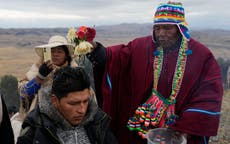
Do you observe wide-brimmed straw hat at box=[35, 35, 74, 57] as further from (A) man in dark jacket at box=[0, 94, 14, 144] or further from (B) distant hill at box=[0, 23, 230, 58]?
(B) distant hill at box=[0, 23, 230, 58]

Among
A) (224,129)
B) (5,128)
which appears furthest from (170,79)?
(224,129)

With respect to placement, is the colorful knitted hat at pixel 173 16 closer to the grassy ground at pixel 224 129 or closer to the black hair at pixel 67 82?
the black hair at pixel 67 82

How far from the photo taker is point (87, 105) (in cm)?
219

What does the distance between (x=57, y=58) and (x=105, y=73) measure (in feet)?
1.92

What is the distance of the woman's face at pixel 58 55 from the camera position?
3.63 m

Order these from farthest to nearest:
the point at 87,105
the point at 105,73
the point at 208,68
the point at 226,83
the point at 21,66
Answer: the point at 21,66, the point at 226,83, the point at 105,73, the point at 208,68, the point at 87,105

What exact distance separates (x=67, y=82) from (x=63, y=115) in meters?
0.24

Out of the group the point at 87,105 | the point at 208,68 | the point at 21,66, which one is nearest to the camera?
the point at 87,105

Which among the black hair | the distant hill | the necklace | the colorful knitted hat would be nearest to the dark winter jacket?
the black hair

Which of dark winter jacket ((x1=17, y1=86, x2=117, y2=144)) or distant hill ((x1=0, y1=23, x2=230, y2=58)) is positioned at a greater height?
dark winter jacket ((x1=17, y1=86, x2=117, y2=144))

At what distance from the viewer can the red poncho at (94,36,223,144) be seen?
3.04 metres

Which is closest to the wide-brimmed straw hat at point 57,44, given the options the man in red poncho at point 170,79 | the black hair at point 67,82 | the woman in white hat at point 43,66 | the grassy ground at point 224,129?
the woman in white hat at point 43,66

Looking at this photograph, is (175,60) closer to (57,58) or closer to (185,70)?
(185,70)

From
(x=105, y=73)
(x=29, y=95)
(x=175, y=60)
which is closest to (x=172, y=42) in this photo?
(x=175, y=60)
